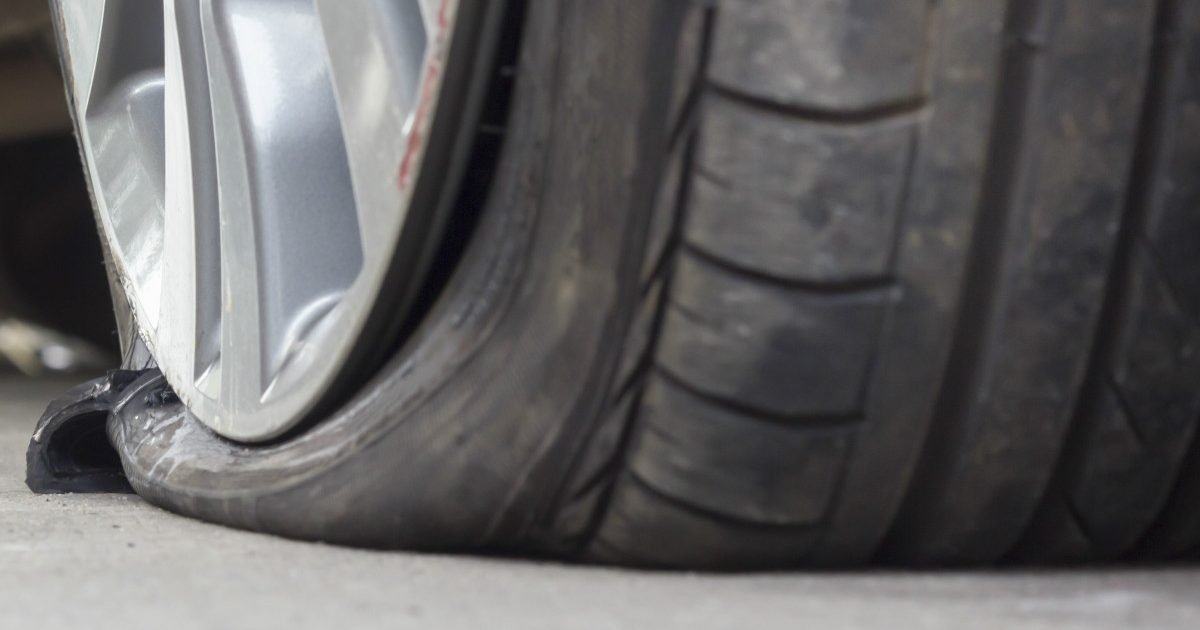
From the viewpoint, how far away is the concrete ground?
2.06 feet

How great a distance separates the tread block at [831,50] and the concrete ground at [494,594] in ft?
0.81

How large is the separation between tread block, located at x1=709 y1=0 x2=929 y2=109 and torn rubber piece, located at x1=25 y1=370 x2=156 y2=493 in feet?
2.49

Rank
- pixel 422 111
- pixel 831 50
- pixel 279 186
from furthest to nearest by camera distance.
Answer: pixel 279 186
pixel 422 111
pixel 831 50

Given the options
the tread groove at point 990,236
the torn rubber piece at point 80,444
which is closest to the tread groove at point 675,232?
the tread groove at point 990,236

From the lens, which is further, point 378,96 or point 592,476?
point 378,96

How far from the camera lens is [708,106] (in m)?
0.67

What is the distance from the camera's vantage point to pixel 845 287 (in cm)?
67

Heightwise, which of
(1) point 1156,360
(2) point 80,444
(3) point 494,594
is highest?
(1) point 1156,360

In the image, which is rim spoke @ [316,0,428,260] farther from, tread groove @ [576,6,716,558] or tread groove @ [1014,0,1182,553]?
tread groove @ [1014,0,1182,553]

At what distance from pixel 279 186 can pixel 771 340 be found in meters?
0.49

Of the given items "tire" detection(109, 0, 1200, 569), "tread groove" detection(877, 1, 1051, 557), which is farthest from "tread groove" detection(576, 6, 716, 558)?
"tread groove" detection(877, 1, 1051, 557)

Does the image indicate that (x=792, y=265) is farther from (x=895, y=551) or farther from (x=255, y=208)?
(x=255, y=208)

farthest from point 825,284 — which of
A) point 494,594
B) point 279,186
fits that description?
point 279,186

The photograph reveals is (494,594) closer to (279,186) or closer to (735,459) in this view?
(735,459)
